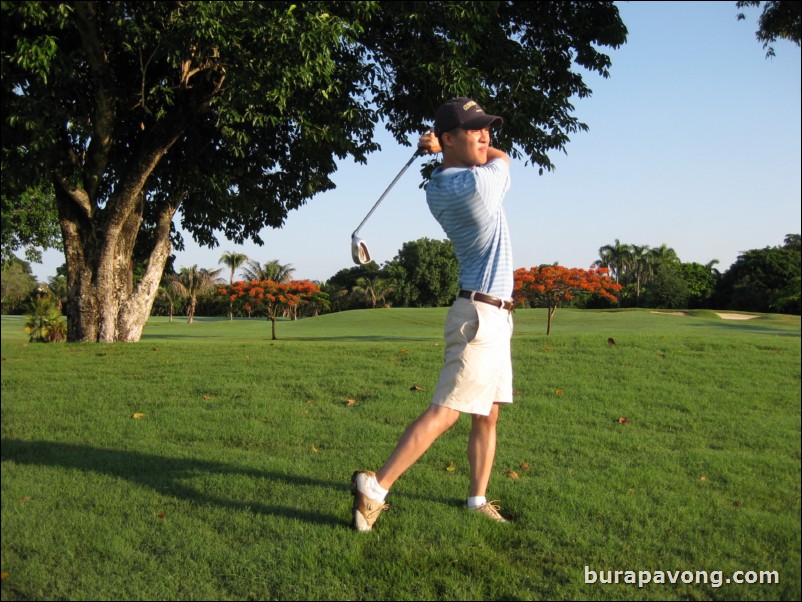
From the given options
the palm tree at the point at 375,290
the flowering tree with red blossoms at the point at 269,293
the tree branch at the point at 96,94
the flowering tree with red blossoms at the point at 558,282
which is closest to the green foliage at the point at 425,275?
the palm tree at the point at 375,290

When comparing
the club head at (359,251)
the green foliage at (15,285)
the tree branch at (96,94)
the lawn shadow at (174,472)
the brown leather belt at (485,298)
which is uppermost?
the tree branch at (96,94)

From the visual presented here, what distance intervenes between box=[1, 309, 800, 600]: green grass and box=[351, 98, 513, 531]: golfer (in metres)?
0.26

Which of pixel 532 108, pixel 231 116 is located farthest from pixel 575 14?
pixel 231 116

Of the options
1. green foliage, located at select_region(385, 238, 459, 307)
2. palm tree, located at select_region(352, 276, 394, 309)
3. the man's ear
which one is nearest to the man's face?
the man's ear

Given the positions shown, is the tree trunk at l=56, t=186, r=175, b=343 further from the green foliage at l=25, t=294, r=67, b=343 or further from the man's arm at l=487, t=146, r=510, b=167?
the green foliage at l=25, t=294, r=67, b=343

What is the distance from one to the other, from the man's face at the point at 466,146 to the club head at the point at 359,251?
77 centimetres

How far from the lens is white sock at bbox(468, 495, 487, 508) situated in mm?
3654

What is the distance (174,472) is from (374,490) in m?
1.45

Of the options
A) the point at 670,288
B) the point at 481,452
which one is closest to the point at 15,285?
the point at 481,452

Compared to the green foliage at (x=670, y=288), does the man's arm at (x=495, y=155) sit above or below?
below

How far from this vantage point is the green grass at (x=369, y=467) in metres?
2.69

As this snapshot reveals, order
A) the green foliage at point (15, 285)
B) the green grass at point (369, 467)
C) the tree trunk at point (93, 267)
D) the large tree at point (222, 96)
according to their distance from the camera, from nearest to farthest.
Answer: the green foliage at point (15, 285) → the green grass at point (369, 467) → the large tree at point (222, 96) → the tree trunk at point (93, 267)

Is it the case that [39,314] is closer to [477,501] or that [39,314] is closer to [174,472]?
[477,501]

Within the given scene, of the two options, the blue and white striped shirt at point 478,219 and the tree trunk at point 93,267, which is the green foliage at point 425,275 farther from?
the blue and white striped shirt at point 478,219
